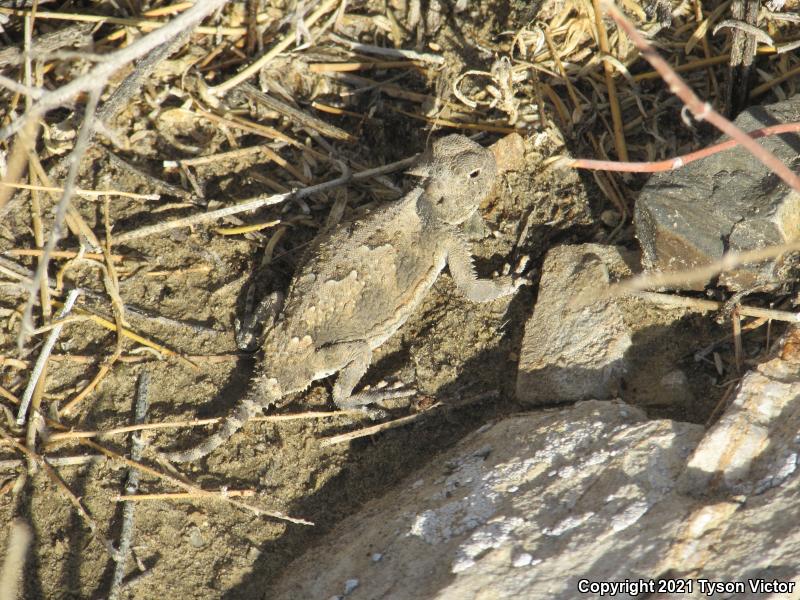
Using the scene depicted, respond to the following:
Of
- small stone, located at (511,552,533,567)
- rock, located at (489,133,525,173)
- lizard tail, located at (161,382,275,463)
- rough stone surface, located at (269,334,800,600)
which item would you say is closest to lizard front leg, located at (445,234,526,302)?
rock, located at (489,133,525,173)

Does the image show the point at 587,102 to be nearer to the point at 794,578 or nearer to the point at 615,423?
the point at 615,423

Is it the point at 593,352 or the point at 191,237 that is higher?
the point at 191,237

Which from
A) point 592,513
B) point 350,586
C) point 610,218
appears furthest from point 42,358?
point 610,218

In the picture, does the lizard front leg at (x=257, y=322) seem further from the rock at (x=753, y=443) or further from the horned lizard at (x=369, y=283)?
the rock at (x=753, y=443)

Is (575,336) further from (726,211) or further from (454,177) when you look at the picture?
(454,177)

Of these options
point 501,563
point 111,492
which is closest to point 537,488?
point 501,563
